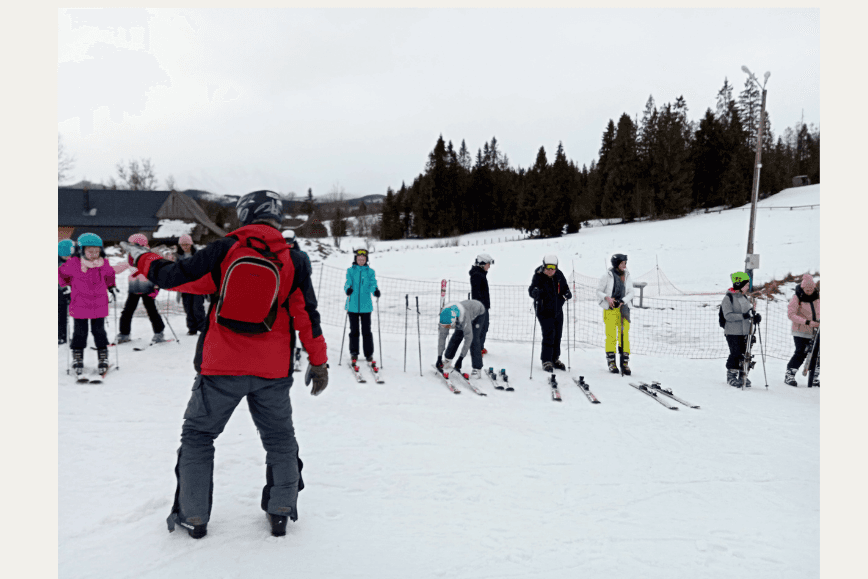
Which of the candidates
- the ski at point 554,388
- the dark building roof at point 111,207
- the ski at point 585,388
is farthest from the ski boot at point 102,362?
the dark building roof at point 111,207

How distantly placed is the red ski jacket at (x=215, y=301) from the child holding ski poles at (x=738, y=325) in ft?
22.0

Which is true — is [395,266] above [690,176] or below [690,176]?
below

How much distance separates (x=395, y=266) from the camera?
1065 inches

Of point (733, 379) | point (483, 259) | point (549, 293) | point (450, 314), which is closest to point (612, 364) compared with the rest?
point (549, 293)

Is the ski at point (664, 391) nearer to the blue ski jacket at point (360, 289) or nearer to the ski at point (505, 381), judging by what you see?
the ski at point (505, 381)

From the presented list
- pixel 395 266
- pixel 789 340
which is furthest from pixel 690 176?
pixel 789 340

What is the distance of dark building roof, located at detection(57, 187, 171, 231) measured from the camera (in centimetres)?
3481

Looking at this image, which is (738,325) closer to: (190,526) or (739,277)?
(739,277)

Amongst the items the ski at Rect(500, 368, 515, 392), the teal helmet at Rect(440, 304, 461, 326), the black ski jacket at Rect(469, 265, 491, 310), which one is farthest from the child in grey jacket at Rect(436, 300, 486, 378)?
the black ski jacket at Rect(469, 265, 491, 310)

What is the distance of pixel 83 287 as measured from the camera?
5.89 metres

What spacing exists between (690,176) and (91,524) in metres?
47.9

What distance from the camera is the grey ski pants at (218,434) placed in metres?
2.49

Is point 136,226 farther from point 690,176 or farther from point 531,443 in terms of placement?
point 690,176

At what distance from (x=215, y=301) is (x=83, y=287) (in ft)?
15.3
